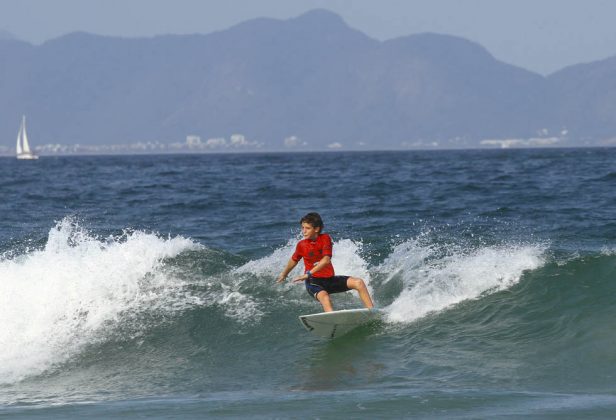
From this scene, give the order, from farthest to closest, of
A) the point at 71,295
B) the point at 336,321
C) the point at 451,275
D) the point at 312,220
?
the point at 71,295, the point at 451,275, the point at 336,321, the point at 312,220

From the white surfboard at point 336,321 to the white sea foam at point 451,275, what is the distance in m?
0.81

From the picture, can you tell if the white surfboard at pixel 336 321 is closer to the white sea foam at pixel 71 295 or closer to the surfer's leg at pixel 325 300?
the surfer's leg at pixel 325 300

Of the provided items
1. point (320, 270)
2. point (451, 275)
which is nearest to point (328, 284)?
point (320, 270)

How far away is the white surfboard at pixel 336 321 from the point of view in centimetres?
1280

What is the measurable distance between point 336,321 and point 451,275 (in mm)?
3159

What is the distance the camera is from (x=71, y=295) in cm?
1555

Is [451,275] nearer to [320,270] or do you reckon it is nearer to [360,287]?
[360,287]

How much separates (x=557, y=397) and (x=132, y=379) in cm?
523

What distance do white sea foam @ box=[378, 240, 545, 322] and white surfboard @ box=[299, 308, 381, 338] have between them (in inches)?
31.9

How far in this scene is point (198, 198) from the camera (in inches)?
1407

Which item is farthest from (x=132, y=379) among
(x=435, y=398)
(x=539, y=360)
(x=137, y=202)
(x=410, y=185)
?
(x=410, y=185)

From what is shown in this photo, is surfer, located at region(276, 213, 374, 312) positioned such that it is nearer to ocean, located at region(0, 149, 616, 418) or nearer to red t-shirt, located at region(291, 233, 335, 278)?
red t-shirt, located at region(291, 233, 335, 278)

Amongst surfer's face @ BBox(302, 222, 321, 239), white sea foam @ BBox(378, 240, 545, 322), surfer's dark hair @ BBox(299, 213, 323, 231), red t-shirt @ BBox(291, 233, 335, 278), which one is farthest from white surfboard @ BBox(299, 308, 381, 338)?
surfer's dark hair @ BBox(299, 213, 323, 231)

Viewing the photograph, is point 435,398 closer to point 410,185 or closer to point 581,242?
point 581,242
